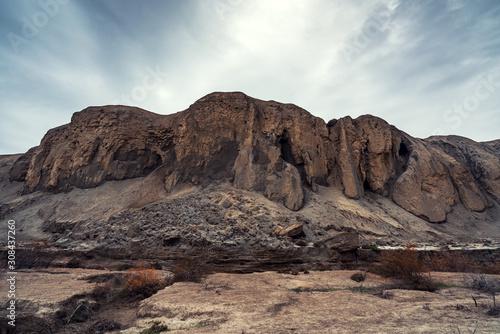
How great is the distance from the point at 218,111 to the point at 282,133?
547 centimetres

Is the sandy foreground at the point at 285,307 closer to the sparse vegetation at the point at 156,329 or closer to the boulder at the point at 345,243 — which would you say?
the sparse vegetation at the point at 156,329

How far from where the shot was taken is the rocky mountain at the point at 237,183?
14250 mm

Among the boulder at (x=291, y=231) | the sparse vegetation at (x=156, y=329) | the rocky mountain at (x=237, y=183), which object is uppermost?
the rocky mountain at (x=237, y=183)

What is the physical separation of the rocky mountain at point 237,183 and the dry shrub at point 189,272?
1.21 meters

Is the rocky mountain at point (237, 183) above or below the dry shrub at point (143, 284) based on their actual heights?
above

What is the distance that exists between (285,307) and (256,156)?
1330 centimetres

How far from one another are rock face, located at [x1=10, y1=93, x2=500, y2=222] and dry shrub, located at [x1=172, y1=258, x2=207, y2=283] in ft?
23.7

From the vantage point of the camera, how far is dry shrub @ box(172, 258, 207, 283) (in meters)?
9.83

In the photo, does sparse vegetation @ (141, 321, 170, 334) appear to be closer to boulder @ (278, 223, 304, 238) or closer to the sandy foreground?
the sandy foreground

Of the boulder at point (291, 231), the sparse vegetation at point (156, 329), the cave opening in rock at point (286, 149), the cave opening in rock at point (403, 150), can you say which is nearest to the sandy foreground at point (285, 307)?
the sparse vegetation at point (156, 329)

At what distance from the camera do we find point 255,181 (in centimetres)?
1786

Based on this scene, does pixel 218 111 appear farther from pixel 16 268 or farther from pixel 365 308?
pixel 365 308

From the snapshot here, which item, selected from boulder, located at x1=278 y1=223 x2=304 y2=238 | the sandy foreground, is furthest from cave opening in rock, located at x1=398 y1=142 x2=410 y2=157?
the sandy foreground

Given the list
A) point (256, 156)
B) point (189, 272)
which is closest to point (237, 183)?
point (256, 156)
